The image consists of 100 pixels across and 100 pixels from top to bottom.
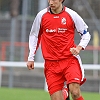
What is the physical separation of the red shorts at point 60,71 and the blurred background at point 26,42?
959cm

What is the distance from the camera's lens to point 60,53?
8977mm

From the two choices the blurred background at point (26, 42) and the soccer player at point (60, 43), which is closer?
the soccer player at point (60, 43)

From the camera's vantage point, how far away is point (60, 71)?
8.95m

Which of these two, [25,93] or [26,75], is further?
[26,75]

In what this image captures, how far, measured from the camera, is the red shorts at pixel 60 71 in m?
8.92

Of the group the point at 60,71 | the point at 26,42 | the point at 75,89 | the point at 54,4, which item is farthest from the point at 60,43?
the point at 26,42

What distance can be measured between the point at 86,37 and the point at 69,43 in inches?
11.6

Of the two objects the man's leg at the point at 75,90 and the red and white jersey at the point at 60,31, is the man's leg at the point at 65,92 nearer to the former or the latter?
the man's leg at the point at 75,90

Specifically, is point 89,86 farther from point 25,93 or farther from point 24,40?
point 25,93

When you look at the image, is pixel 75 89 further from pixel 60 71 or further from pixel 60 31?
pixel 60 31

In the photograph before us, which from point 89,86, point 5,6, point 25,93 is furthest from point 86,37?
point 5,6

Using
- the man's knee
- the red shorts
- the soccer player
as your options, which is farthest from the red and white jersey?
the man's knee

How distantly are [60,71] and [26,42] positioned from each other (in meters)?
10.9

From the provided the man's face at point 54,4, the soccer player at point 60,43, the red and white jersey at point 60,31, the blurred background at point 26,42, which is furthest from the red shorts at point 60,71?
the blurred background at point 26,42
